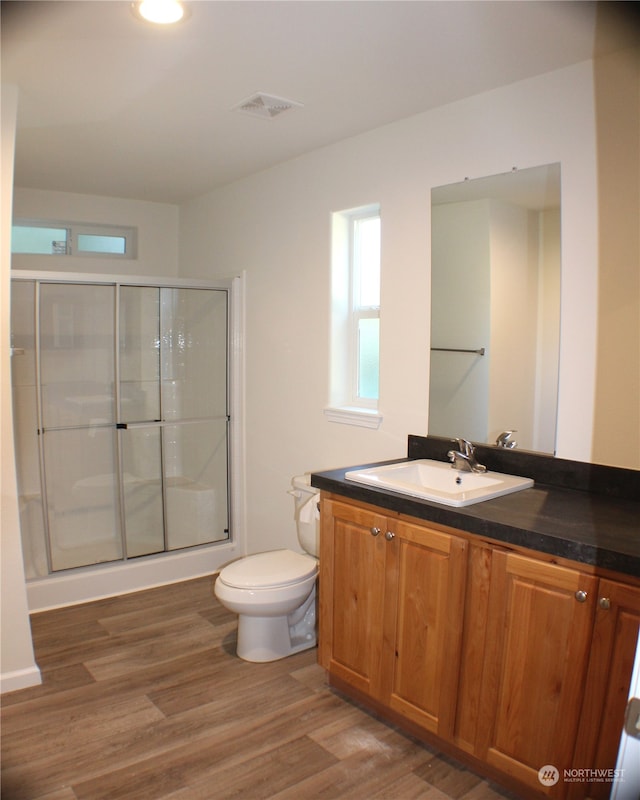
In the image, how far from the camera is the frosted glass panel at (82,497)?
3.66 m

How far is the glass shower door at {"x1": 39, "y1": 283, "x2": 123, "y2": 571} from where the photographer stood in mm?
3639

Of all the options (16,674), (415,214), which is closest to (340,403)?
(415,214)

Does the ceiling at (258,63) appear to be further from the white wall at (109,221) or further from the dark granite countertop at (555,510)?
the dark granite countertop at (555,510)

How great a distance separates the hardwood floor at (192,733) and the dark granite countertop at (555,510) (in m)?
0.88

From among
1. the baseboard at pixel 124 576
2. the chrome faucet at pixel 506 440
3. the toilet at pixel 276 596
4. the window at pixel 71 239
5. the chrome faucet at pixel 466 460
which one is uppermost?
the window at pixel 71 239

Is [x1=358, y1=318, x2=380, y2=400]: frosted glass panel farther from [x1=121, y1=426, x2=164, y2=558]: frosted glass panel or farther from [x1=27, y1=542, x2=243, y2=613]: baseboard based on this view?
[x1=27, y1=542, x2=243, y2=613]: baseboard

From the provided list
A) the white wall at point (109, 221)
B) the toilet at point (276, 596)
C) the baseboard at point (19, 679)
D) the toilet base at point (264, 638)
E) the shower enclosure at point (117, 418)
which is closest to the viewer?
the baseboard at point (19, 679)

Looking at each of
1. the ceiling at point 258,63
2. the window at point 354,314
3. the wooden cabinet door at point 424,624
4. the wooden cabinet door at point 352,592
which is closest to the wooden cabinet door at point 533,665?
the wooden cabinet door at point 424,624

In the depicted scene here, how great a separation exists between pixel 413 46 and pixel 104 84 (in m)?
1.22

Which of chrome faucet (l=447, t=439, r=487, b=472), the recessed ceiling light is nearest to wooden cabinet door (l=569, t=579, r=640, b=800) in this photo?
chrome faucet (l=447, t=439, r=487, b=472)

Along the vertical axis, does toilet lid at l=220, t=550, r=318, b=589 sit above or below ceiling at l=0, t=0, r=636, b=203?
below

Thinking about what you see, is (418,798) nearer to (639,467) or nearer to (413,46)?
(639,467)

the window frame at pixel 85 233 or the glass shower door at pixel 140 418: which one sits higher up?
the window frame at pixel 85 233

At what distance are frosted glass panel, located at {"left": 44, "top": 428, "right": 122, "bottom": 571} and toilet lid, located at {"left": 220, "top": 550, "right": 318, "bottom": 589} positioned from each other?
1.29 meters
